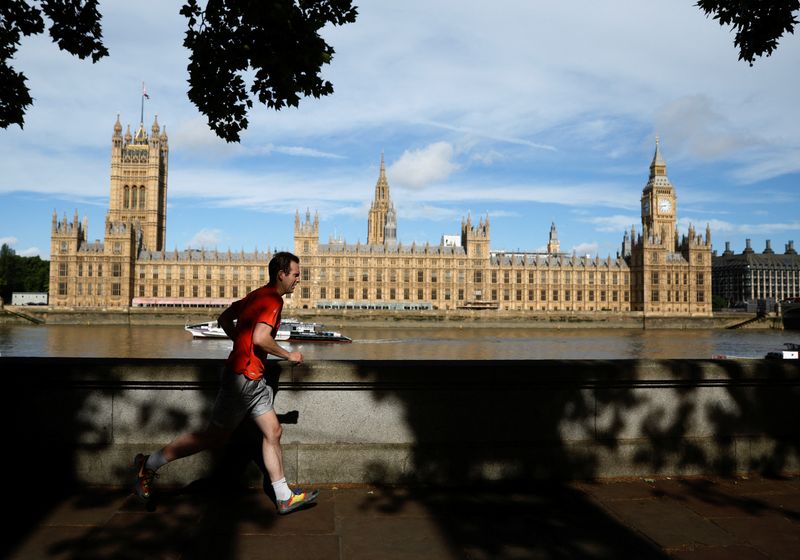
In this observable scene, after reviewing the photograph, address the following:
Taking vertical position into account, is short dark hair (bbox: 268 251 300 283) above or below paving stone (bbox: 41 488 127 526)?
above

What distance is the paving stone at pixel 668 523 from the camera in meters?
3.86

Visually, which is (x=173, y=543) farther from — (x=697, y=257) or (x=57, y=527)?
(x=697, y=257)

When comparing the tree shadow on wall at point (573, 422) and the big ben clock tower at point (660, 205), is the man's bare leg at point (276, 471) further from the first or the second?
the big ben clock tower at point (660, 205)

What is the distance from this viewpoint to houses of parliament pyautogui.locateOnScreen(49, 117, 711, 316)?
8481 centimetres

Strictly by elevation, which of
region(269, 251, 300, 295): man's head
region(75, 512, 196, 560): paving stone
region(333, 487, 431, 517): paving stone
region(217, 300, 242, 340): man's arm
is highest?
region(269, 251, 300, 295): man's head

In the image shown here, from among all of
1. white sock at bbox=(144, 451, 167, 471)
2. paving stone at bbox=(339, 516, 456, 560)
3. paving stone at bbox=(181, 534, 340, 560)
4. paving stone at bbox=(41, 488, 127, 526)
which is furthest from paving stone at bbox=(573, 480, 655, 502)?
paving stone at bbox=(41, 488, 127, 526)

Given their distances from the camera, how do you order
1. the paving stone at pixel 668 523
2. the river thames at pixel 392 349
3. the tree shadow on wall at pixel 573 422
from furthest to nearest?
the river thames at pixel 392 349 → the tree shadow on wall at pixel 573 422 → the paving stone at pixel 668 523

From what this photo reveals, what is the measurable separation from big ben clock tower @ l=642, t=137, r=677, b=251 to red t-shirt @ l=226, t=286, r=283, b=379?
104650mm

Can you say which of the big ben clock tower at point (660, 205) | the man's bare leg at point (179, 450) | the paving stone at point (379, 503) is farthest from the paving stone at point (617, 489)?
the big ben clock tower at point (660, 205)

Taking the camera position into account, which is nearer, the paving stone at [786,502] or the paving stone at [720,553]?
the paving stone at [720,553]

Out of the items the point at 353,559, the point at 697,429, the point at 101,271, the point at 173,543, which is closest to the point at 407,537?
the point at 353,559

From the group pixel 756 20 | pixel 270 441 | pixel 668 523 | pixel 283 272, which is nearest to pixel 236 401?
pixel 270 441

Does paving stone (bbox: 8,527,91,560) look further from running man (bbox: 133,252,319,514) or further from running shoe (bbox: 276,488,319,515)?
running shoe (bbox: 276,488,319,515)

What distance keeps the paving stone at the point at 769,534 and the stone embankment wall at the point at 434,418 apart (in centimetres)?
114
